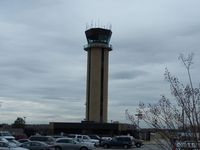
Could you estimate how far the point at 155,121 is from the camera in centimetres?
865

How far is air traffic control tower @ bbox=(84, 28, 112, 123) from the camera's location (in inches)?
4437

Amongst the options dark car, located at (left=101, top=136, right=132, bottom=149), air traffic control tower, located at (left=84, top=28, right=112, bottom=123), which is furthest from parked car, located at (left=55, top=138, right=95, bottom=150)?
air traffic control tower, located at (left=84, top=28, right=112, bottom=123)

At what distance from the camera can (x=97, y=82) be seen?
113000 millimetres

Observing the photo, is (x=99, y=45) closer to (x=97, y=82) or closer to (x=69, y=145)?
(x=97, y=82)

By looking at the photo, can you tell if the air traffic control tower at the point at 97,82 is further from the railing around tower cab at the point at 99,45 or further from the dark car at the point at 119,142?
the dark car at the point at 119,142

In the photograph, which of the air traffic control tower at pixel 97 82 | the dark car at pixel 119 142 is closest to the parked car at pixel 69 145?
the dark car at pixel 119 142

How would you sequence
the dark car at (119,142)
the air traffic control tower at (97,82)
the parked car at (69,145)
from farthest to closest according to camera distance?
the air traffic control tower at (97,82) < the dark car at (119,142) < the parked car at (69,145)

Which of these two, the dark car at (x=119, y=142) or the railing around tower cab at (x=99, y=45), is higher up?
the railing around tower cab at (x=99, y=45)

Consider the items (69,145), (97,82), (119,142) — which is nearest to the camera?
(69,145)

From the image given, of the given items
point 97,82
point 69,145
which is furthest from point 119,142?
point 97,82

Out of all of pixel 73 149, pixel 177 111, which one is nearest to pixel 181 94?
pixel 177 111

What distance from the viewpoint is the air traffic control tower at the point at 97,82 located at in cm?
11269

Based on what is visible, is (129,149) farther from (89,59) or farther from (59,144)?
(89,59)

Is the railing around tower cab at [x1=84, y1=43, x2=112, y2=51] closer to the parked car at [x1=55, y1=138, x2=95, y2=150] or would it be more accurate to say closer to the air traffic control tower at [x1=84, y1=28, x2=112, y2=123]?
the air traffic control tower at [x1=84, y1=28, x2=112, y2=123]
